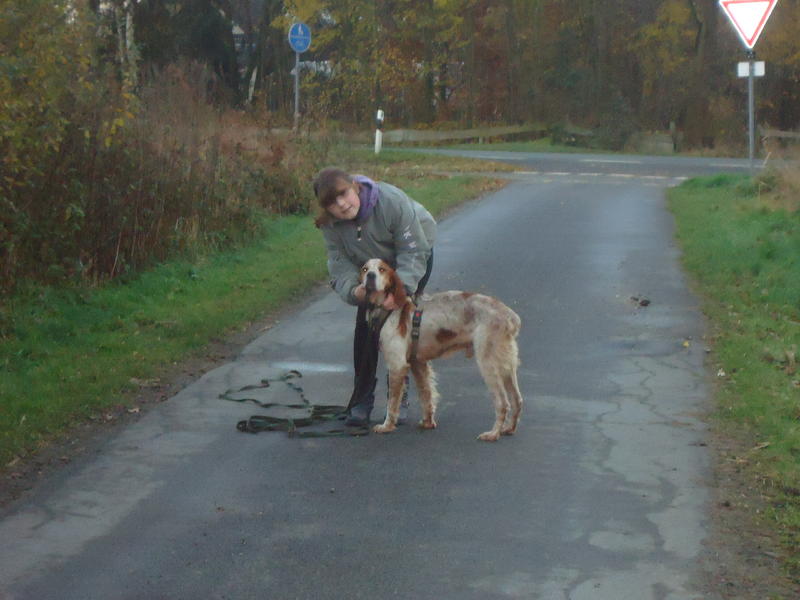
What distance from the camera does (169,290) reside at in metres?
13.1

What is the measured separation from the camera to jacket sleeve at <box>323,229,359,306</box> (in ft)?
25.6

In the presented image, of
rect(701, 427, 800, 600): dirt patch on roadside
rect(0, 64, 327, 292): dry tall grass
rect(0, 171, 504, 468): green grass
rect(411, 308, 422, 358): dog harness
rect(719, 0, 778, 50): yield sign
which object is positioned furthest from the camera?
rect(719, 0, 778, 50): yield sign

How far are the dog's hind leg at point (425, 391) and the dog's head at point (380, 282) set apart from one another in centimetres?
52

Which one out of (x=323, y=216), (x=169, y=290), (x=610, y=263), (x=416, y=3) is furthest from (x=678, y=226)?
(x=416, y=3)

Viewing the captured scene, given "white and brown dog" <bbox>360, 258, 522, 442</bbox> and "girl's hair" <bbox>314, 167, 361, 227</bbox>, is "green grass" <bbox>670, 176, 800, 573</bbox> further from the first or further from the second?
"girl's hair" <bbox>314, 167, 361, 227</bbox>

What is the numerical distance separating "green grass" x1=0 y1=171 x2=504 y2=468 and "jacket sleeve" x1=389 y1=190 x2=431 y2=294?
2403 mm

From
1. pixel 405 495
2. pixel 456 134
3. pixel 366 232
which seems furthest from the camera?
pixel 456 134

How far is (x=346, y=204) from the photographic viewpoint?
24.7 feet

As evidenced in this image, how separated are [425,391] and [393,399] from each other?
0.24 m

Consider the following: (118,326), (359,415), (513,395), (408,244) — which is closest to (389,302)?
(408,244)

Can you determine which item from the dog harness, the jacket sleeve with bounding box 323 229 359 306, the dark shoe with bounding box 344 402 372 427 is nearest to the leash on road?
the dark shoe with bounding box 344 402 372 427

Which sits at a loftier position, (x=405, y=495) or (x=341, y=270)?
(x=341, y=270)

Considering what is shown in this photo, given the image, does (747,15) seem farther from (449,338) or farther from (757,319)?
(449,338)

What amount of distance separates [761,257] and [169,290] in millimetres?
7041
